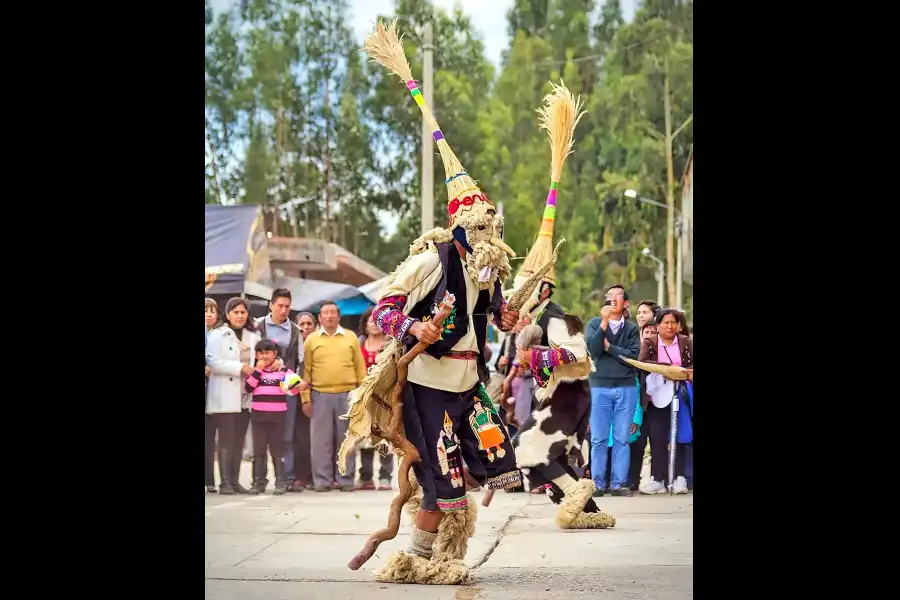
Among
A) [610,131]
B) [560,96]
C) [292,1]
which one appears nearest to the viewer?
[560,96]

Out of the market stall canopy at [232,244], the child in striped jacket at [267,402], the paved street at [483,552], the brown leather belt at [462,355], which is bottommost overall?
the paved street at [483,552]

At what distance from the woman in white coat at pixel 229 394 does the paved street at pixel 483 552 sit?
1.88ft

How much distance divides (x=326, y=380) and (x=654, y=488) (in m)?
2.88

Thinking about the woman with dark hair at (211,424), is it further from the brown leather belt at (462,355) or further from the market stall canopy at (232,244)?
the brown leather belt at (462,355)

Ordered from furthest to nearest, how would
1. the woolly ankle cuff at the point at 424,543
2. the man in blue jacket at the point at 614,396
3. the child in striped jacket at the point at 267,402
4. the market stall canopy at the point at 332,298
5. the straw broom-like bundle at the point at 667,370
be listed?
1. the market stall canopy at the point at 332,298
2. the child in striped jacket at the point at 267,402
3. the man in blue jacket at the point at 614,396
4. the straw broom-like bundle at the point at 667,370
5. the woolly ankle cuff at the point at 424,543

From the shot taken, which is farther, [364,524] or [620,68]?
[620,68]

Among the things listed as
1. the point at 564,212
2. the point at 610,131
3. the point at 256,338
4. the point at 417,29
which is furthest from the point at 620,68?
the point at 256,338

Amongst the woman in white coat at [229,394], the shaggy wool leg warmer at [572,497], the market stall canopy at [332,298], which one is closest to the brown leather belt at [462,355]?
the shaggy wool leg warmer at [572,497]

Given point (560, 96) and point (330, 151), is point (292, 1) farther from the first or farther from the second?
point (560, 96)

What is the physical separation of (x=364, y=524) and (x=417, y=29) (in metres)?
20.7

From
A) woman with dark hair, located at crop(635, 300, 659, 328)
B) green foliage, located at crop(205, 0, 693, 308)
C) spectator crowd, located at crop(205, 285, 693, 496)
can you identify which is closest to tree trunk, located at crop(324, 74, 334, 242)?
green foliage, located at crop(205, 0, 693, 308)

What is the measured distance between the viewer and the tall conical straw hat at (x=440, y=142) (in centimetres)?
627

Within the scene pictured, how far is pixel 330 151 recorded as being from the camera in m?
27.8

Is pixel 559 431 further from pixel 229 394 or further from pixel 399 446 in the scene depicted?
pixel 229 394
